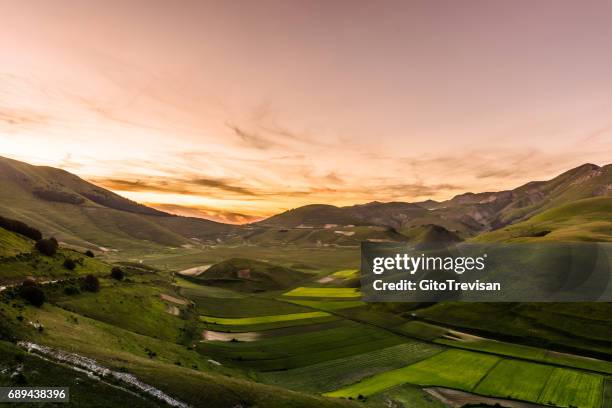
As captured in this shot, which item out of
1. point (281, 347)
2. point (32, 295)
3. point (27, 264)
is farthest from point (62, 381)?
point (281, 347)

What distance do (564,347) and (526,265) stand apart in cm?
5490

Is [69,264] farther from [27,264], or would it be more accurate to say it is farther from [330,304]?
[330,304]

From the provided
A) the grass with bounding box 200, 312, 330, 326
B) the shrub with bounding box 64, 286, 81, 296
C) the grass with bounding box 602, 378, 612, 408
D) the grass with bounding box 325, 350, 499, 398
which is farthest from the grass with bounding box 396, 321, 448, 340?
the shrub with bounding box 64, 286, 81, 296

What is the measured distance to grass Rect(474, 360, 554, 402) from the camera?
61.8m

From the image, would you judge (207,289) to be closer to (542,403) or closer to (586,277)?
(542,403)

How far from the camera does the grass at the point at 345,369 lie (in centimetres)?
6266

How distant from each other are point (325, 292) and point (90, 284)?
112m

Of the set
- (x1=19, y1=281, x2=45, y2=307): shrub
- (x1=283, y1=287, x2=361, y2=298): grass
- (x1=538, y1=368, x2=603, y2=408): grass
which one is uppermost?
(x1=19, y1=281, x2=45, y2=307): shrub

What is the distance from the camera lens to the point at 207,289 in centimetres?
16762

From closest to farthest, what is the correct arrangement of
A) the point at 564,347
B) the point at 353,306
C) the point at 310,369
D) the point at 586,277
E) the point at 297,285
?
the point at 310,369, the point at 564,347, the point at 586,277, the point at 353,306, the point at 297,285

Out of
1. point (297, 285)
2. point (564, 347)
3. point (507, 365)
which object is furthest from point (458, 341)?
point (297, 285)

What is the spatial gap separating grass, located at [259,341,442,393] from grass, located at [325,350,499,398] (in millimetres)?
2164

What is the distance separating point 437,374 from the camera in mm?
69438

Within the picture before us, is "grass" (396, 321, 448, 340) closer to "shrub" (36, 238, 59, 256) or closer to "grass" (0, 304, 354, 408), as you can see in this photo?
"grass" (0, 304, 354, 408)
